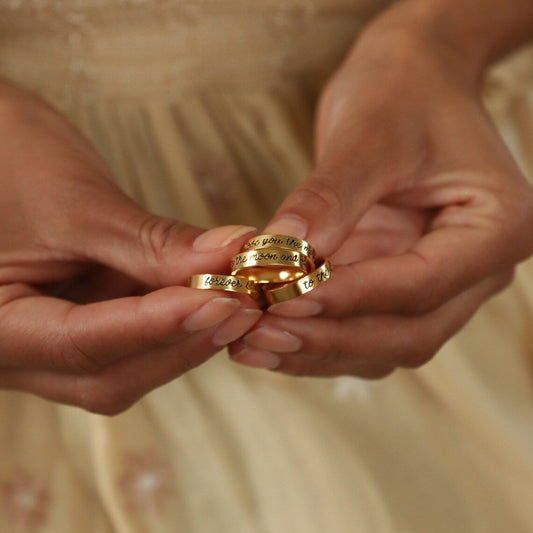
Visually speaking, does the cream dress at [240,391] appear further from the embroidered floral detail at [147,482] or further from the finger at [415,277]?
the finger at [415,277]

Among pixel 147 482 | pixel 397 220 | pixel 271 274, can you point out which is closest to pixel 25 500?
pixel 147 482

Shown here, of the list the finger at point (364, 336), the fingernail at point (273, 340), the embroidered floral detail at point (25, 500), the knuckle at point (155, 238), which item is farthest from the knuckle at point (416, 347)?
the embroidered floral detail at point (25, 500)

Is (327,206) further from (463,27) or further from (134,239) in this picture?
(463,27)

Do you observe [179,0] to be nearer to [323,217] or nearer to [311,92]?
[311,92]

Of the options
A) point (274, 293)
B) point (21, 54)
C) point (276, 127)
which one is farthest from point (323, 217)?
point (21, 54)

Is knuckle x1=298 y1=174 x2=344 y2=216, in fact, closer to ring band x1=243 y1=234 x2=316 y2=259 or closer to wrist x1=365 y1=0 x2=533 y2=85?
ring band x1=243 y1=234 x2=316 y2=259

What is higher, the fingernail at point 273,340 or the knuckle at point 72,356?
the fingernail at point 273,340
